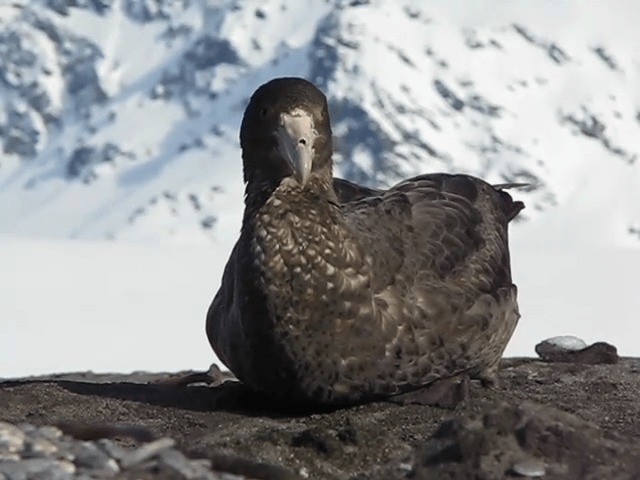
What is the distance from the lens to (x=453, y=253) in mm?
7543

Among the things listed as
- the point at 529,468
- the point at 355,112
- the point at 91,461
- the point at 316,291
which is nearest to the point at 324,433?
the point at 316,291

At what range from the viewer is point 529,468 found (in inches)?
190

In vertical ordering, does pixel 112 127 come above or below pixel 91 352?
above

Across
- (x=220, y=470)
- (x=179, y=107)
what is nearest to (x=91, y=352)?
(x=220, y=470)

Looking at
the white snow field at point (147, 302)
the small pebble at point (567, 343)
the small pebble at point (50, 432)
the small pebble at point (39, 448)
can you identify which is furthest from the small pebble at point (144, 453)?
the white snow field at point (147, 302)

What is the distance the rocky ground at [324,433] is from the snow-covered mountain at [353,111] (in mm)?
143208

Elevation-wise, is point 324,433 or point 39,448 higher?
point 324,433

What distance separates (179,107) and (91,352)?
174 m

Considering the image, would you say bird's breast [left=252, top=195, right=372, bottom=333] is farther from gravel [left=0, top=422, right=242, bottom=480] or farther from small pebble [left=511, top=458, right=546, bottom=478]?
small pebble [left=511, top=458, right=546, bottom=478]

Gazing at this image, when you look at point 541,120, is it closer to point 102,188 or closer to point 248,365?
point 102,188

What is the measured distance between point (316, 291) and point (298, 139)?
2.13 feet

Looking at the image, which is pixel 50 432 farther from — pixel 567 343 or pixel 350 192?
pixel 567 343

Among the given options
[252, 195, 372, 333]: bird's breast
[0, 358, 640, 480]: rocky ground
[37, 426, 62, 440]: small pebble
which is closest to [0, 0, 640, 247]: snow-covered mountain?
[0, 358, 640, 480]: rocky ground

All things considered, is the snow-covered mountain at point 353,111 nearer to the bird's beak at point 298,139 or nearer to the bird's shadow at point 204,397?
the bird's shadow at point 204,397
